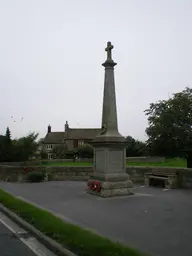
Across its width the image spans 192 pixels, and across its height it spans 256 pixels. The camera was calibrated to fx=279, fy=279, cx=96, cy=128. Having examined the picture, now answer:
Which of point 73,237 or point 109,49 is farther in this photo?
point 109,49

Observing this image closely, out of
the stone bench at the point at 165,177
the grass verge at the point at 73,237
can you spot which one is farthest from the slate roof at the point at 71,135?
the grass verge at the point at 73,237

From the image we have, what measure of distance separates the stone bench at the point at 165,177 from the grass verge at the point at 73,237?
6.88 meters

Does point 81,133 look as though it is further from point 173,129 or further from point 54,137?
point 173,129

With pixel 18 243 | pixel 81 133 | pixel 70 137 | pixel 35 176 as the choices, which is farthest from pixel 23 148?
pixel 81 133

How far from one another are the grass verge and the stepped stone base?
346 centimetres

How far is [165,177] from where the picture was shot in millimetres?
13328

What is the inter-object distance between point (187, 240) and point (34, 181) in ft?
43.5

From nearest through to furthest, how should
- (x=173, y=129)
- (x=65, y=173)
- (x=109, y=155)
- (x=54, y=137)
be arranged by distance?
1. (x=109, y=155)
2. (x=65, y=173)
3. (x=173, y=129)
4. (x=54, y=137)

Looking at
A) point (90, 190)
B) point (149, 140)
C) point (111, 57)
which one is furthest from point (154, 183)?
point (149, 140)

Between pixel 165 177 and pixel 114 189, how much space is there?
3389 mm

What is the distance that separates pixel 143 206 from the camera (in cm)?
902

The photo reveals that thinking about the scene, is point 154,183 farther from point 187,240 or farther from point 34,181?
point 187,240

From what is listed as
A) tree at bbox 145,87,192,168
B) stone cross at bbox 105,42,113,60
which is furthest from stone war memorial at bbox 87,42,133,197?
tree at bbox 145,87,192,168

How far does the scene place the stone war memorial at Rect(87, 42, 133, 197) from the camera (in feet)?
36.8
